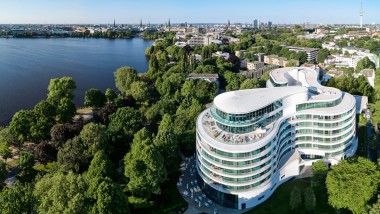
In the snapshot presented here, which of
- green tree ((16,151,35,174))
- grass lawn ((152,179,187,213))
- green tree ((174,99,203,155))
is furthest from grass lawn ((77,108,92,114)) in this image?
grass lawn ((152,179,187,213))

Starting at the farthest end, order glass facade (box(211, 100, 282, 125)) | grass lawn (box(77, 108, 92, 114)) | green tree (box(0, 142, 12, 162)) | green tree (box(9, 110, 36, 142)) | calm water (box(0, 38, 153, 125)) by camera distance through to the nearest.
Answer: calm water (box(0, 38, 153, 125))
grass lawn (box(77, 108, 92, 114))
green tree (box(9, 110, 36, 142))
green tree (box(0, 142, 12, 162))
glass facade (box(211, 100, 282, 125))

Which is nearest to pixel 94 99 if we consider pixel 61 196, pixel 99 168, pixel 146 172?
pixel 99 168

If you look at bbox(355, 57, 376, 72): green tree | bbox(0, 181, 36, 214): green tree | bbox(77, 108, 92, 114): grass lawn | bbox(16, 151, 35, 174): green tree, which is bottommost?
bbox(16, 151, 35, 174): green tree

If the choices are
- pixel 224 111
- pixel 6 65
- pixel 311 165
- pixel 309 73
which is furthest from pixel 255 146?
pixel 6 65

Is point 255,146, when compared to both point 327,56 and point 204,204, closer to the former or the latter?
point 204,204

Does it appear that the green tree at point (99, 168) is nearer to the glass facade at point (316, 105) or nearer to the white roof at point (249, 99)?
the white roof at point (249, 99)

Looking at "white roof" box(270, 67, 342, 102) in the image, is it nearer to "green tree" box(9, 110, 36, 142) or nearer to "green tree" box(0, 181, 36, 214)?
"green tree" box(0, 181, 36, 214)

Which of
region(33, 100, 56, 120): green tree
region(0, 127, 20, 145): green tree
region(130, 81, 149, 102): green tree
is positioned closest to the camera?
region(0, 127, 20, 145): green tree

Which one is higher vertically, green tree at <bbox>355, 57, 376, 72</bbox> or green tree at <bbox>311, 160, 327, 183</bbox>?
green tree at <bbox>355, 57, 376, 72</bbox>

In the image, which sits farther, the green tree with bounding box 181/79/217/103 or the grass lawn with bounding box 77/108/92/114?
the green tree with bounding box 181/79/217/103
